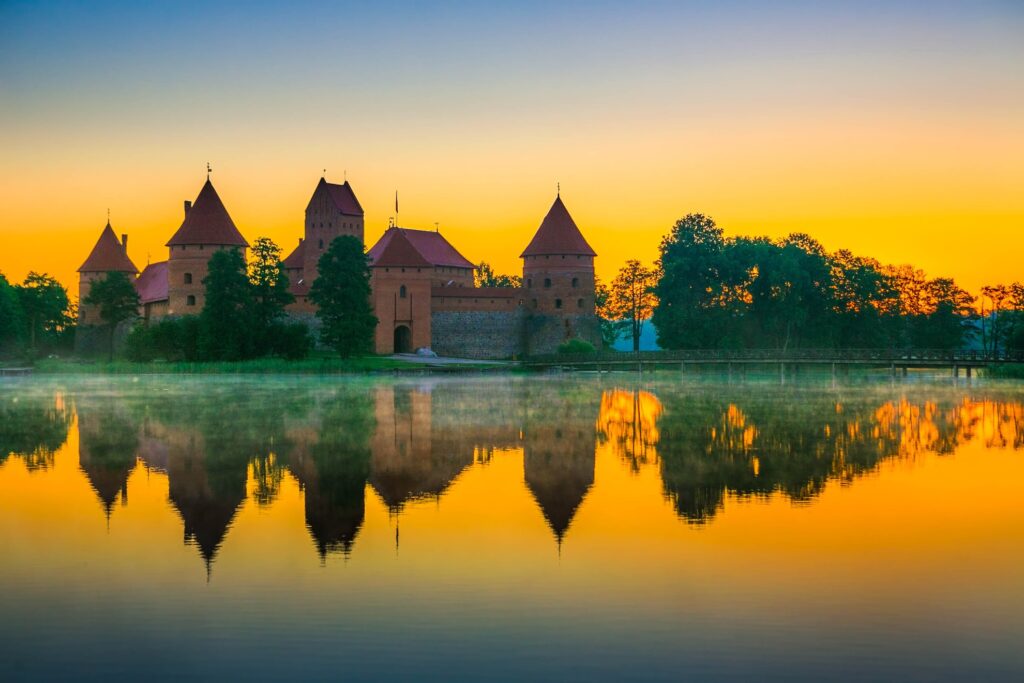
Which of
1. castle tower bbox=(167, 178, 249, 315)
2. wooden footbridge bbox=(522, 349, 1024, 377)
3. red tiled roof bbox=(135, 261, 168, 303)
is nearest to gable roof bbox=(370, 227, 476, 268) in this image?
castle tower bbox=(167, 178, 249, 315)

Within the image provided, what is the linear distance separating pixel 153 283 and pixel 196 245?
11.0 metres

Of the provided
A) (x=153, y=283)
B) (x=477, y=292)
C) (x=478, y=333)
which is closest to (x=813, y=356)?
(x=478, y=333)

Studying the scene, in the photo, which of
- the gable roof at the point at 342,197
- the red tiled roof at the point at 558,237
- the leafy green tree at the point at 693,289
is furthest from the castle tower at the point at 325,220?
the leafy green tree at the point at 693,289

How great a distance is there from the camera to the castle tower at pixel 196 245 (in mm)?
61375

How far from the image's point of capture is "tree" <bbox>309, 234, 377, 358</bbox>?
52.8 metres

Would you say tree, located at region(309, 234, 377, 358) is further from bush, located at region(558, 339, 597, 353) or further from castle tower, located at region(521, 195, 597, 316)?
castle tower, located at region(521, 195, 597, 316)

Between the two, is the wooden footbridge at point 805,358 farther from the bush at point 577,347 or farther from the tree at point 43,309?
the tree at point 43,309

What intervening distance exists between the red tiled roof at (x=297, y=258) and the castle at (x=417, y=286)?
0.09m

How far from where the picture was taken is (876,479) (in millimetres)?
17125

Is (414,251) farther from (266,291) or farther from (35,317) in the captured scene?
(35,317)

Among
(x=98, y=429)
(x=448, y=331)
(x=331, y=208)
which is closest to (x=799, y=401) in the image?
(x=98, y=429)

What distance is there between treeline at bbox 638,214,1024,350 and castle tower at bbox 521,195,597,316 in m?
5.54

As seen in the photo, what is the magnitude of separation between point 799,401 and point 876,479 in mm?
17267

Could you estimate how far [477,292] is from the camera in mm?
67000
